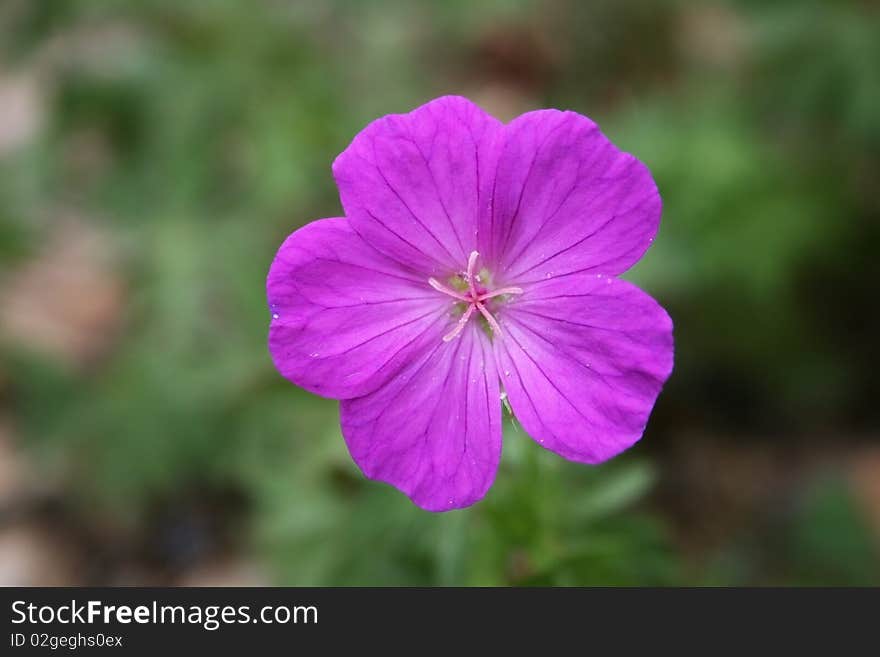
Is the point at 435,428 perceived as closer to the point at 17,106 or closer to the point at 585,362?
the point at 585,362

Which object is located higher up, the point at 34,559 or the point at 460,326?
the point at 34,559

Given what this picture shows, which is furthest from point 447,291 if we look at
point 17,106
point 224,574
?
point 17,106

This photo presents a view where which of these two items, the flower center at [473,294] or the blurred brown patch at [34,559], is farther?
the blurred brown patch at [34,559]

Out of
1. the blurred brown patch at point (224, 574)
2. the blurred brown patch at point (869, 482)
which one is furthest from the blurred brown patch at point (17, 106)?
the blurred brown patch at point (869, 482)

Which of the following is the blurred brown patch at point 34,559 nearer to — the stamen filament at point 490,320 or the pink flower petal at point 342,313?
the pink flower petal at point 342,313

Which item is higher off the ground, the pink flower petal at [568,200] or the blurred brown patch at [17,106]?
the blurred brown patch at [17,106]

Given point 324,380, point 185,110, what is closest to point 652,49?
point 185,110

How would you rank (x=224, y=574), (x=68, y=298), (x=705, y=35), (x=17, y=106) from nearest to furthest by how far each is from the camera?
(x=224, y=574) → (x=68, y=298) → (x=705, y=35) → (x=17, y=106)
